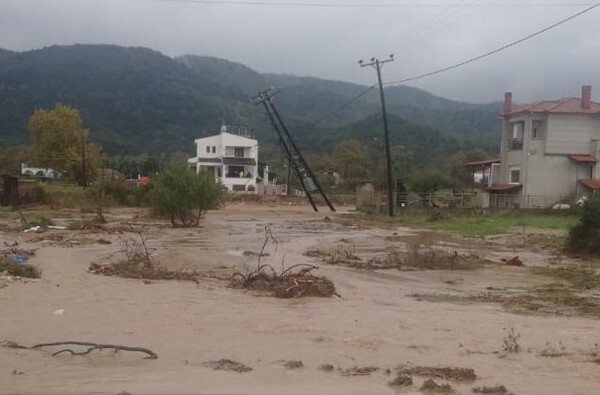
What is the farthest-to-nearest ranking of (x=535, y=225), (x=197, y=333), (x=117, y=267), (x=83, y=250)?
(x=535, y=225)
(x=83, y=250)
(x=117, y=267)
(x=197, y=333)

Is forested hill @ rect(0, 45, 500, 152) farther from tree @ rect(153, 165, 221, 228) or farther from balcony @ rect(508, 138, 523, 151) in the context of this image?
tree @ rect(153, 165, 221, 228)

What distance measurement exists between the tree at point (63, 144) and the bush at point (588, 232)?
6782 cm

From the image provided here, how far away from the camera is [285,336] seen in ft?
37.2

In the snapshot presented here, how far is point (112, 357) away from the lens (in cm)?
951

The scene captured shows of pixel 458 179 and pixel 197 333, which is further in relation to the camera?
pixel 458 179

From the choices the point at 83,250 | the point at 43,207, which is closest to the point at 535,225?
the point at 83,250

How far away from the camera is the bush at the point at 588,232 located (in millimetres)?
26578

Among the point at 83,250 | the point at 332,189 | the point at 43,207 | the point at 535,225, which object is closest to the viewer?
the point at 83,250

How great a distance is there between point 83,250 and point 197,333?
15705 millimetres

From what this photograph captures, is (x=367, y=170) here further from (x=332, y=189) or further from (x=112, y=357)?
(x=112, y=357)

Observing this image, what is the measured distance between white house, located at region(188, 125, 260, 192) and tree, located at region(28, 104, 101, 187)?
17.8 metres

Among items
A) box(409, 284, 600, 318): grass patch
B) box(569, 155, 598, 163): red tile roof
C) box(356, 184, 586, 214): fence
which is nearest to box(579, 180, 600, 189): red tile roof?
box(356, 184, 586, 214): fence

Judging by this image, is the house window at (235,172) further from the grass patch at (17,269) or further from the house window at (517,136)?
the grass patch at (17,269)

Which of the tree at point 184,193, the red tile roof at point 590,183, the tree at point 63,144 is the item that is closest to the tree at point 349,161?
the tree at point 63,144
